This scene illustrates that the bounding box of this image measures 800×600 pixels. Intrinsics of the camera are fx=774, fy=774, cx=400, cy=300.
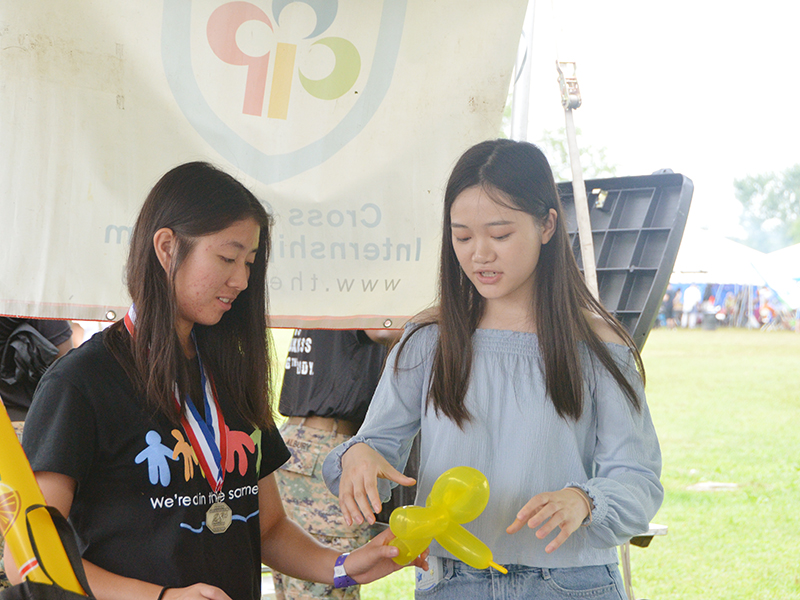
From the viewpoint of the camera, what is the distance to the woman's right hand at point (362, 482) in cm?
138

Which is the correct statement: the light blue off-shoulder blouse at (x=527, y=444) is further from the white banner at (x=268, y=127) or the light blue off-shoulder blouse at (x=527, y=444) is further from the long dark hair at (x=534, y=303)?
the white banner at (x=268, y=127)

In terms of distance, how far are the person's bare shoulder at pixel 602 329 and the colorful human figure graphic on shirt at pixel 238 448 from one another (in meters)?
0.74

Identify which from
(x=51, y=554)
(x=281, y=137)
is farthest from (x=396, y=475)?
(x=281, y=137)

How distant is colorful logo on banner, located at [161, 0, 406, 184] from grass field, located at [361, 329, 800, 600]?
2.96 metres

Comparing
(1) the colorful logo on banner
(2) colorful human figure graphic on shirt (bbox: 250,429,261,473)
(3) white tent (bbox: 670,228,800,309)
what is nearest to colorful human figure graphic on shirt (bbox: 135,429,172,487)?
(2) colorful human figure graphic on shirt (bbox: 250,429,261,473)

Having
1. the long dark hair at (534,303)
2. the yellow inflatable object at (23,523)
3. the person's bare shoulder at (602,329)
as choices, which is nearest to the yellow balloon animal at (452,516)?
the long dark hair at (534,303)

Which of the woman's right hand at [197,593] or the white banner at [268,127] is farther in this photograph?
the white banner at [268,127]

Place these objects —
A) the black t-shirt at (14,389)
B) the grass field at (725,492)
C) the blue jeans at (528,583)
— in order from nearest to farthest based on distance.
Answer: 1. the blue jeans at (528,583)
2. the black t-shirt at (14,389)
3. the grass field at (725,492)

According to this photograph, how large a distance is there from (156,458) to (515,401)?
0.68 metres

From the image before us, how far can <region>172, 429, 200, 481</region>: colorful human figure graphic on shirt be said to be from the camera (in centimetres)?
138

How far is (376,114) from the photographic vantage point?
2434 mm

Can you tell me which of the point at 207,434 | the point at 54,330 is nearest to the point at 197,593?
the point at 207,434

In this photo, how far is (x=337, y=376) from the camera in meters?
2.88

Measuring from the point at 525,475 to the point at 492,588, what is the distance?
225mm
